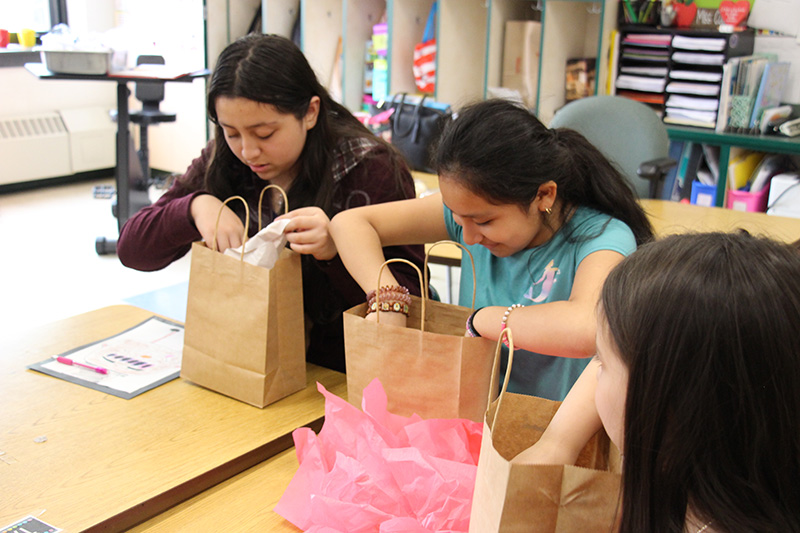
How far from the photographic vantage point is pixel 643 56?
3.50 metres

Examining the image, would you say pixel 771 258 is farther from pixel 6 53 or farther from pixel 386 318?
pixel 6 53

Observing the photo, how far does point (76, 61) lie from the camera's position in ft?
11.2

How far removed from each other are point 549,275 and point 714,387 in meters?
0.62

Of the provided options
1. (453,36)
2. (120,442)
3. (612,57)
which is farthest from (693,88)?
(120,442)

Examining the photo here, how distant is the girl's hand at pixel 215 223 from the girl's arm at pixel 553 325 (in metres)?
0.51

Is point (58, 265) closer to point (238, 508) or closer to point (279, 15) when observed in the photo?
point (279, 15)

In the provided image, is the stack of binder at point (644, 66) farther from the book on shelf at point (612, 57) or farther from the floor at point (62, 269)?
the floor at point (62, 269)

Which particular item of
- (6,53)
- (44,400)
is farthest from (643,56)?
(6,53)

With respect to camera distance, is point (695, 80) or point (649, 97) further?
point (649, 97)

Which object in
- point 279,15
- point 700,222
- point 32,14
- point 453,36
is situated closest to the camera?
point 700,222

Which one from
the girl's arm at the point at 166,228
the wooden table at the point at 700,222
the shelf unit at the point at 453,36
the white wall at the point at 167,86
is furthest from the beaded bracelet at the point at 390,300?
the white wall at the point at 167,86

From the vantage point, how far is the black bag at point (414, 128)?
3.38 m

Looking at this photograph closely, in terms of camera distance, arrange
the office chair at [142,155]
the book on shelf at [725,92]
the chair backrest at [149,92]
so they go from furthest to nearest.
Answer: the chair backrest at [149,92] → the office chair at [142,155] → the book on shelf at [725,92]

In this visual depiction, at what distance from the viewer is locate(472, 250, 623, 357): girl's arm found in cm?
102
